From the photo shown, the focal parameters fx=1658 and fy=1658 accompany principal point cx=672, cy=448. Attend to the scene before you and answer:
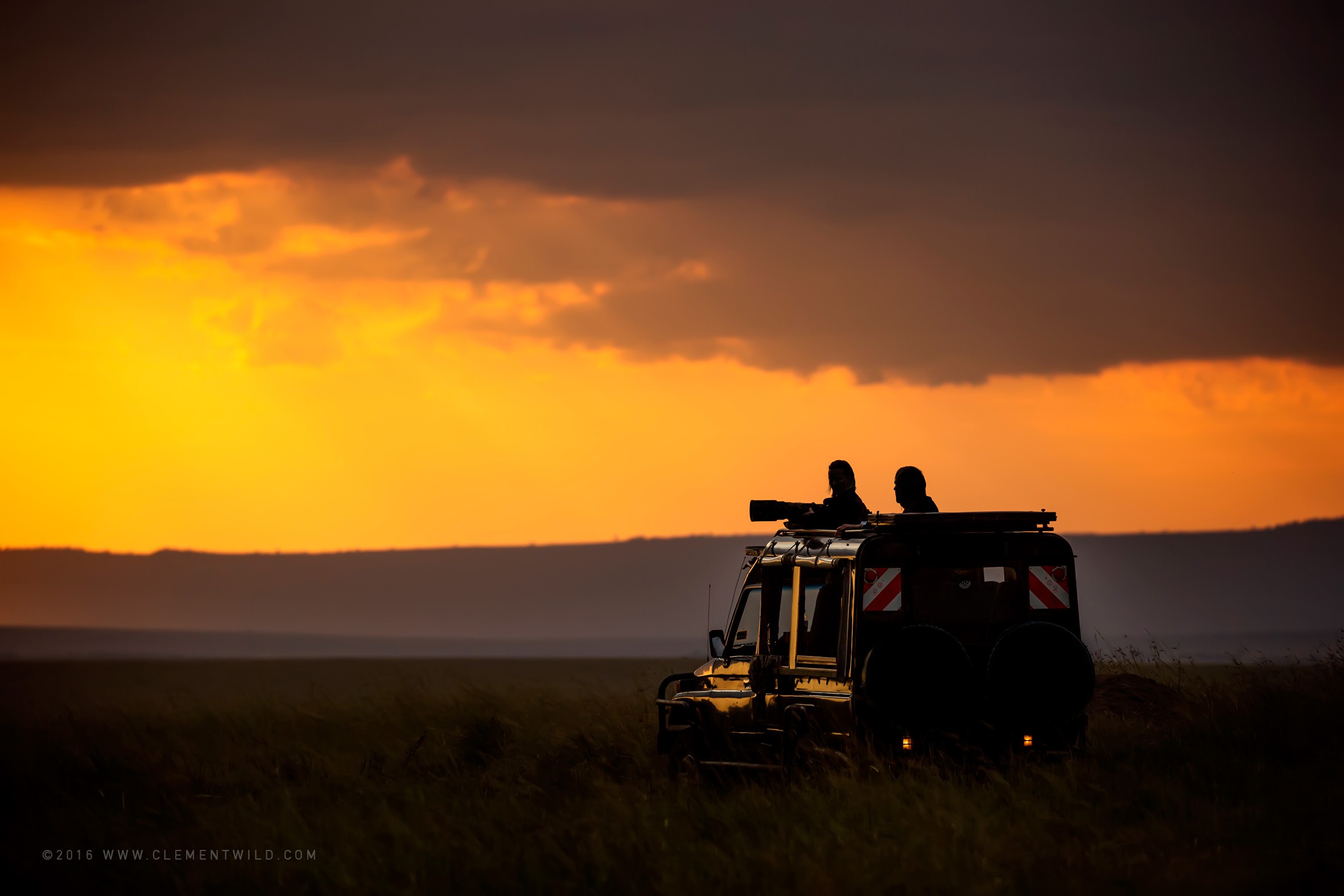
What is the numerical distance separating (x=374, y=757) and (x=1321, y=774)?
10.8 meters

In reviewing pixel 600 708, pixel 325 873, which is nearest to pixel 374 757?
pixel 600 708

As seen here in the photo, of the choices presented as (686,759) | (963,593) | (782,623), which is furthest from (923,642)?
(686,759)

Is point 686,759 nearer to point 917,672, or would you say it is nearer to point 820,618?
point 820,618

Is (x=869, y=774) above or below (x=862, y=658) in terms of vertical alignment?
below

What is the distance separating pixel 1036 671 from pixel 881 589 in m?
1.27

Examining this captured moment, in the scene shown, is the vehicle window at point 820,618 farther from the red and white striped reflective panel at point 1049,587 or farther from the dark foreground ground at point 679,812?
the red and white striped reflective panel at point 1049,587

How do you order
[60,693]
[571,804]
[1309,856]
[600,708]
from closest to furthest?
[1309,856] → [571,804] → [600,708] → [60,693]

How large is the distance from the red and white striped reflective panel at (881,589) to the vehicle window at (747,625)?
188cm

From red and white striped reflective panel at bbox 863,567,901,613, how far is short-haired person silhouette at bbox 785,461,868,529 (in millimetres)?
1528

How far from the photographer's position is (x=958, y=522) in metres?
12.6

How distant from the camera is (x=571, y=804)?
14.4 meters

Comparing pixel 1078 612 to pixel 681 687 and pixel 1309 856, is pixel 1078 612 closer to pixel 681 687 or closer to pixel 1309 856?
pixel 1309 856

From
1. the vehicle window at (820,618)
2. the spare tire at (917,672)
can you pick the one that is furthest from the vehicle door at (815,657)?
the spare tire at (917,672)

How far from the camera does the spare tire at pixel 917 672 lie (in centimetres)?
1202
